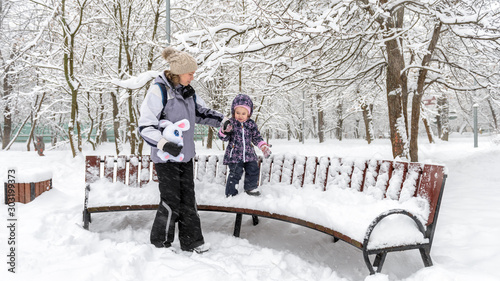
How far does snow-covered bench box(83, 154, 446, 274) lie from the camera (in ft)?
8.46

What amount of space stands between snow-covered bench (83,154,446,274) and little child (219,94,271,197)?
17cm

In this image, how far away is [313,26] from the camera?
347 centimetres

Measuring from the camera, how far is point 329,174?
11.3 feet

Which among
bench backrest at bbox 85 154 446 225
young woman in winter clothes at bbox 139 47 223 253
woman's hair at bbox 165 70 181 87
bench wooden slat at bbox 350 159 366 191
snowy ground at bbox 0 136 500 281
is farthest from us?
bench wooden slat at bbox 350 159 366 191

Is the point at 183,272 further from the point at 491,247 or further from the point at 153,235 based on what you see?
the point at 491,247

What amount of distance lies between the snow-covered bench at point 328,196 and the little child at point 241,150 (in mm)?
166

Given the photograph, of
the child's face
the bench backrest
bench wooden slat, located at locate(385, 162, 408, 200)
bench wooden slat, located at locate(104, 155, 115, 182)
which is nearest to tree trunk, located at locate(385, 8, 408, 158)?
the bench backrest

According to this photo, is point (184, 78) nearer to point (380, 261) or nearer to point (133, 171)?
point (133, 171)

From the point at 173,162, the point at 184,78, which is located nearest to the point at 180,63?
the point at 184,78

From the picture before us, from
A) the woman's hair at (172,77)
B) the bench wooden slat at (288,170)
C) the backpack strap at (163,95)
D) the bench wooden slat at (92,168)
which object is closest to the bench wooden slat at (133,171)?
the bench wooden slat at (92,168)

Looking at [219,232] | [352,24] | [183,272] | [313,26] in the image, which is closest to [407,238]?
[183,272]

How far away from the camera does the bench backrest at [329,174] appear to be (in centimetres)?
276

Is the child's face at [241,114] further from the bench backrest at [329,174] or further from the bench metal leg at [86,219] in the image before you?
the bench metal leg at [86,219]

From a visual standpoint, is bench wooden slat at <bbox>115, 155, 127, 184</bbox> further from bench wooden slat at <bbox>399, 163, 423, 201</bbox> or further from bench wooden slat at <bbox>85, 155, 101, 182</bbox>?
bench wooden slat at <bbox>399, 163, 423, 201</bbox>
